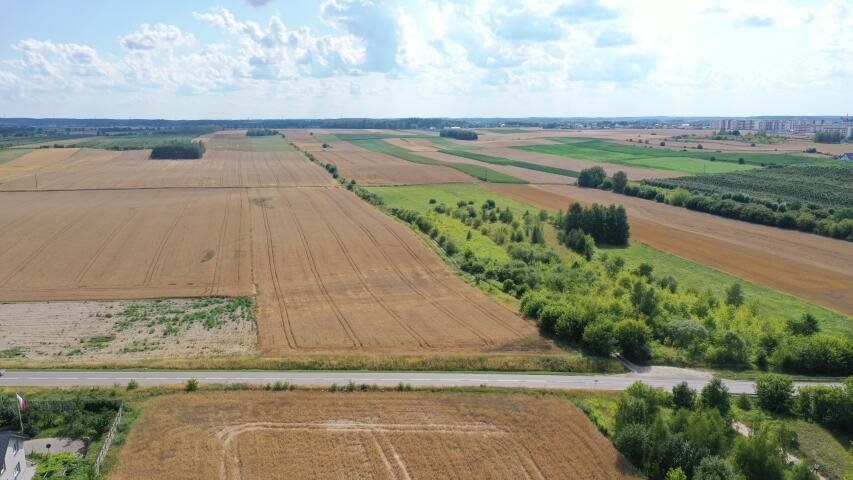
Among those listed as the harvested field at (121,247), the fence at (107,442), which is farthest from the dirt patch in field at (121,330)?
the fence at (107,442)

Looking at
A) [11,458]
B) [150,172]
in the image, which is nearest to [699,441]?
[11,458]

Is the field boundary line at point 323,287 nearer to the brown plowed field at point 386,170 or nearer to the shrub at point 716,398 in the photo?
the shrub at point 716,398

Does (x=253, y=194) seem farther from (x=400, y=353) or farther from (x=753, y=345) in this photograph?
(x=753, y=345)

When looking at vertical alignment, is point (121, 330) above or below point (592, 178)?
below

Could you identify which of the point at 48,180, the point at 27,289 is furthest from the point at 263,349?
the point at 48,180

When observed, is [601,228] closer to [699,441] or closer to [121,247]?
[699,441]

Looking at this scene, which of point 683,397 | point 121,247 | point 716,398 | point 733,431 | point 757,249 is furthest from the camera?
point 757,249

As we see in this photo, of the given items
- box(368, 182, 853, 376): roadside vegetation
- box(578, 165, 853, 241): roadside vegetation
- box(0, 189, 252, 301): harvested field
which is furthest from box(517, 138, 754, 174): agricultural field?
box(0, 189, 252, 301): harvested field
